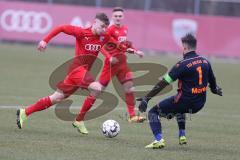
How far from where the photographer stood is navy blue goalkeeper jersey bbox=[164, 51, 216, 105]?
33.6ft

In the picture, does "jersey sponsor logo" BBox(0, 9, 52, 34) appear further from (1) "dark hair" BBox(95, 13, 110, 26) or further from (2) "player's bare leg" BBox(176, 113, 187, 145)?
(2) "player's bare leg" BBox(176, 113, 187, 145)

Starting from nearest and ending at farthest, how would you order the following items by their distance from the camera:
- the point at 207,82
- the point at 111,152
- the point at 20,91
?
the point at 111,152 < the point at 207,82 < the point at 20,91

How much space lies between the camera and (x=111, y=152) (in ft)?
32.4

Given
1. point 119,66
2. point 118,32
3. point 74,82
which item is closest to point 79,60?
point 74,82

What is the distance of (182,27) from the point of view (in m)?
29.2

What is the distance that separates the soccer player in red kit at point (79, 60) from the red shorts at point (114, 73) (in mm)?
1580

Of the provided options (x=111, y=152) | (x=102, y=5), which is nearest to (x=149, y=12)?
(x=102, y=5)

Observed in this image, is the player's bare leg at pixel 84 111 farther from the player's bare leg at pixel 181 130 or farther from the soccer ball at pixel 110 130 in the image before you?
the player's bare leg at pixel 181 130

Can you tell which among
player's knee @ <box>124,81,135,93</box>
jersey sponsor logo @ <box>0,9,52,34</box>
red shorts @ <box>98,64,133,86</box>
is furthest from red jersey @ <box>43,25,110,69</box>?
jersey sponsor logo @ <box>0,9,52,34</box>

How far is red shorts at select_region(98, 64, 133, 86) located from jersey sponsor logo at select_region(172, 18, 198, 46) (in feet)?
50.1

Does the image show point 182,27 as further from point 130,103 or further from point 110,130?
point 110,130

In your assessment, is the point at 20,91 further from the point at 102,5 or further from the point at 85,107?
the point at 102,5

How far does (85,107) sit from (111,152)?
96.6 inches

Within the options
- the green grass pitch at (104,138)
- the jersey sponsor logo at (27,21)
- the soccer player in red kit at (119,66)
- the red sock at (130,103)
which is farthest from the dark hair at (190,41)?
the jersey sponsor logo at (27,21)
